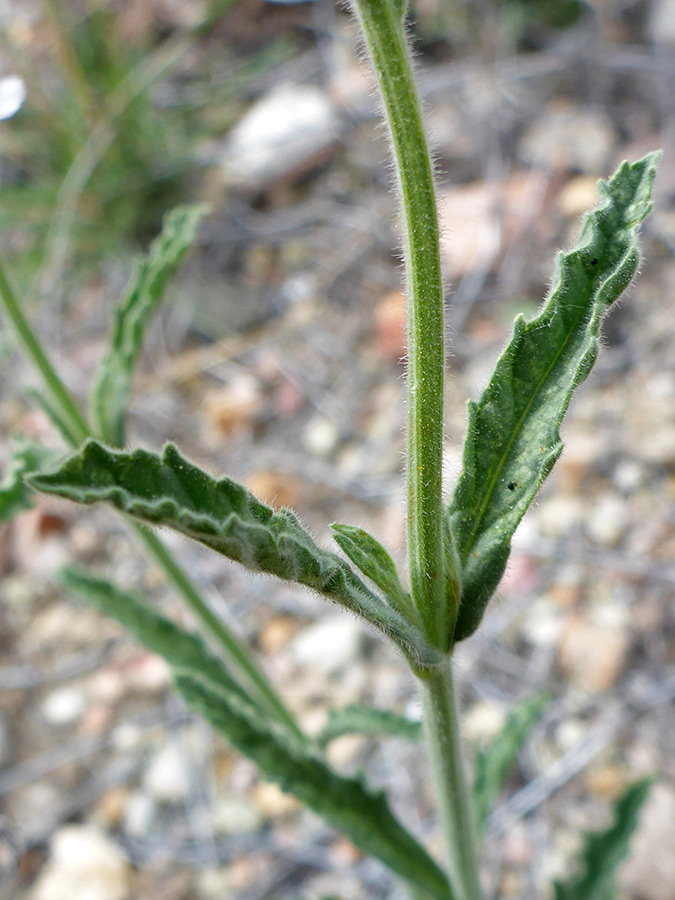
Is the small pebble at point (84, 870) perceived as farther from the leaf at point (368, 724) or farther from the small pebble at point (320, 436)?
the small pebble at point (320, 436)

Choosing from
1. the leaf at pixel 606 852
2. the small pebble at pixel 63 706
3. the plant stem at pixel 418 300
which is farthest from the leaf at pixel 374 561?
the small pebble at pixel 63 706

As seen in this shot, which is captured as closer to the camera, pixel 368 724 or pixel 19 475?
pixel 19 475

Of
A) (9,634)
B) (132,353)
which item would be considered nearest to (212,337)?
(9,634)

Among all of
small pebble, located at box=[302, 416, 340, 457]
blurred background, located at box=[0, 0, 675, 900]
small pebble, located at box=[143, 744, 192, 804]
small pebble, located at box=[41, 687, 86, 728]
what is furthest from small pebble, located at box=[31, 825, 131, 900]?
small pebble, located at box=[302, 416, 340, 457]

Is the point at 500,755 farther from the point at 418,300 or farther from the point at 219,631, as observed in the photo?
the point at 418,300

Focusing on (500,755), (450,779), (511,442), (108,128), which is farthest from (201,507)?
(108,128)

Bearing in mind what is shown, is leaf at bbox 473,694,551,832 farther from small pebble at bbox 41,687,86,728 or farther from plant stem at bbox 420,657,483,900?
small pebble at bbox 41,687,86,728

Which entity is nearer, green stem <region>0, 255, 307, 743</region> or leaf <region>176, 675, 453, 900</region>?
leaf <region>176, 675, 453, 900</region>
